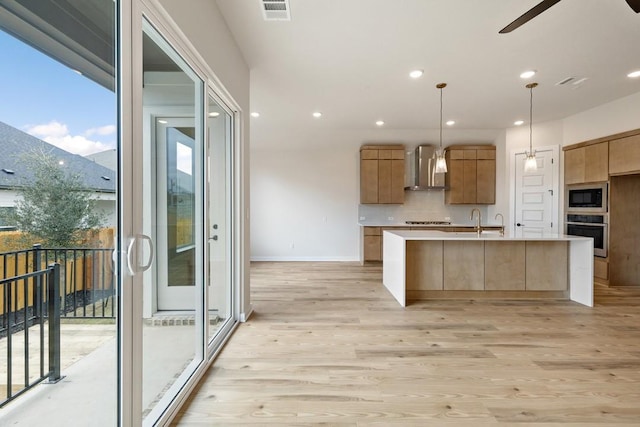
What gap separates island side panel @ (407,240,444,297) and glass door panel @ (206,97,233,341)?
235cm

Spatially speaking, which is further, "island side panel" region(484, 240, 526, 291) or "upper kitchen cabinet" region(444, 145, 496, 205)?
"upper kitchen cabinet" region(444, 145, 496, 205)

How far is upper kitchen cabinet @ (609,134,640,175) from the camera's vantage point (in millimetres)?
4191

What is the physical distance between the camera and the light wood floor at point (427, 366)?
1.79 metres

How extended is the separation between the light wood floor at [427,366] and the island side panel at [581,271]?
19cm

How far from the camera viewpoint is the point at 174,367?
2256 mm

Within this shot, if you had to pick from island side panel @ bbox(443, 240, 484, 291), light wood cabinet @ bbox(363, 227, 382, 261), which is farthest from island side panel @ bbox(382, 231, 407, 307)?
light wood cabinet @ bbox(363, 227, 382, 261)

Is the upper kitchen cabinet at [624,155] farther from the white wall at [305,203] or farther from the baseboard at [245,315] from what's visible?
the baseboard at [245,315]

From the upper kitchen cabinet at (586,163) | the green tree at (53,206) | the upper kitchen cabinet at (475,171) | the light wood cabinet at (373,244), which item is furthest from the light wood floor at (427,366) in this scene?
the upper kitchen cabinet at (475,171)

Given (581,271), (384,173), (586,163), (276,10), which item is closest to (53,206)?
(276,10)

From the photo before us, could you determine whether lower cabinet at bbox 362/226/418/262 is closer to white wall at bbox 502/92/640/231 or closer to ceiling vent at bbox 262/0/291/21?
white wall at bbox 502/92/640/231

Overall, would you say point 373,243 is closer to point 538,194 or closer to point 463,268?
point 463,268

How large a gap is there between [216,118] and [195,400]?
2.39 meters

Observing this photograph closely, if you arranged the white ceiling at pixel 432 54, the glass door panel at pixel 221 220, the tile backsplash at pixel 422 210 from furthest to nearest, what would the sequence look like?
the tile backsplash at pixel 422 210, the glass door panel at pixel 221 220, the white ceiling at pixel 432 54

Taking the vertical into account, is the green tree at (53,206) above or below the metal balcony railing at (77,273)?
above
